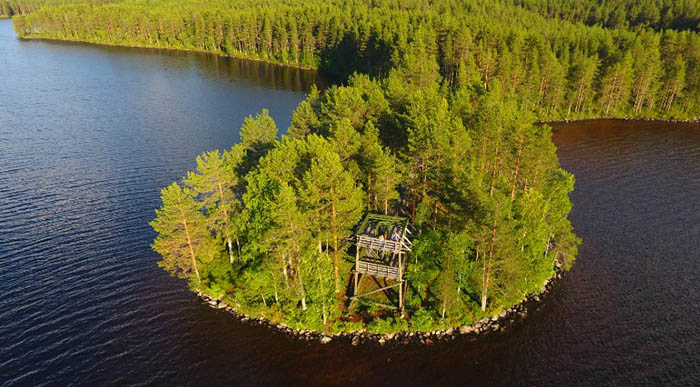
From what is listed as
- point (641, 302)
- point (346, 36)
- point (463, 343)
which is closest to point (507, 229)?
point (463, 343)

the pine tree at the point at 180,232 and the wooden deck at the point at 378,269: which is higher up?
the pine tree at the point at 180,232

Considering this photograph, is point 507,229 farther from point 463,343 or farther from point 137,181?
point 137,181

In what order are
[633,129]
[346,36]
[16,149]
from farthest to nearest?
[346,36] → [633,129] → [16,149]

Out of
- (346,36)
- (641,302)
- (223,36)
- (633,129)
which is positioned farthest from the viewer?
(223,36)

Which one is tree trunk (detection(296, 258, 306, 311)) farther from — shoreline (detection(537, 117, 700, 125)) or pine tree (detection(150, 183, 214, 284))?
shoreline (detection(537, 117, 700, 125))

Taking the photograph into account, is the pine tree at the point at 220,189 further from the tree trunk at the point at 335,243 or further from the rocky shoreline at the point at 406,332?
the tree trunk at the point at 335,243

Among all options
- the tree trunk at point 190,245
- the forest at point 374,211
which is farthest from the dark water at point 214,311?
the forest at point 374,211

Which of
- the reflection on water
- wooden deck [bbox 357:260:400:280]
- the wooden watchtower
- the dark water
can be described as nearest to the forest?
the wooden watchtower
